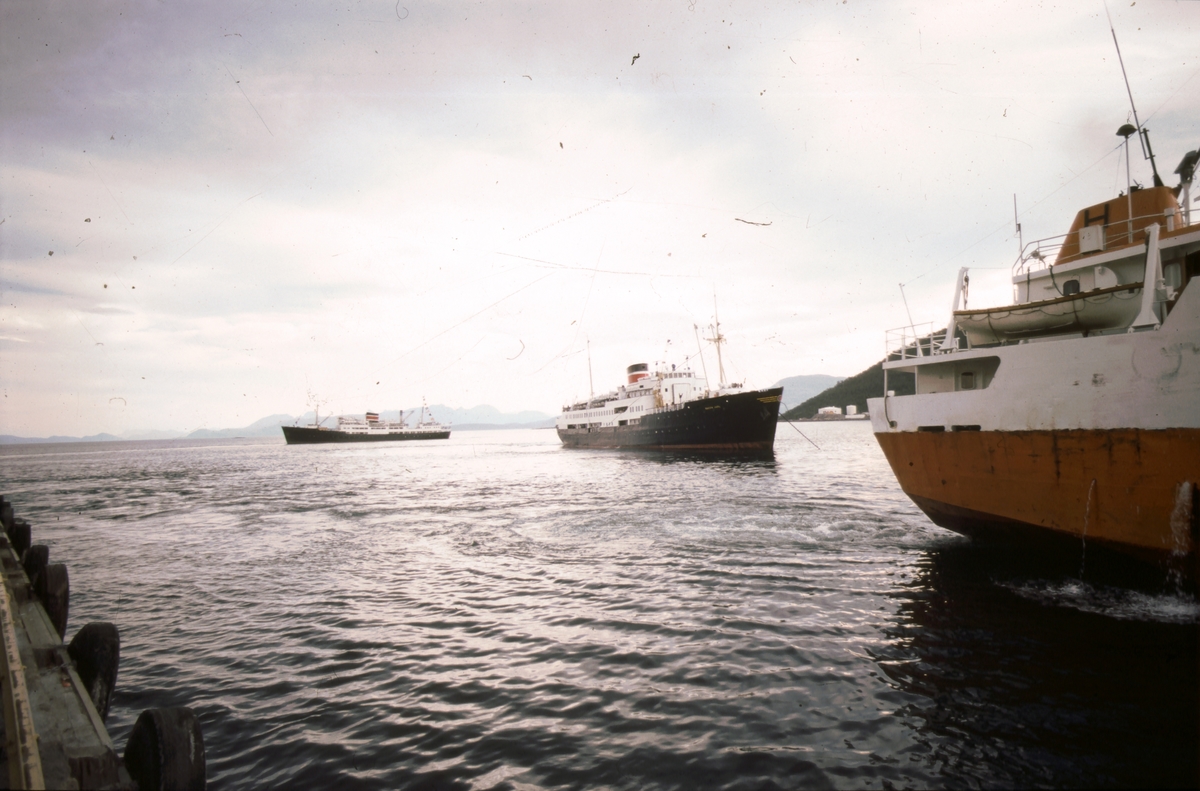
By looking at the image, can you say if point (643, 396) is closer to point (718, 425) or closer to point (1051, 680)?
point (718, 425)

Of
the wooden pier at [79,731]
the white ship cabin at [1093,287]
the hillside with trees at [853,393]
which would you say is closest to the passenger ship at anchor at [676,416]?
the white ship cabin at [1093,287]

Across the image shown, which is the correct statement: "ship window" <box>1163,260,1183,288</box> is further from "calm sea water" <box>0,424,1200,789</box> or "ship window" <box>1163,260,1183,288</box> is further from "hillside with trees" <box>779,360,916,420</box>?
"hillside with trees" <box>779,360,916,420</box>

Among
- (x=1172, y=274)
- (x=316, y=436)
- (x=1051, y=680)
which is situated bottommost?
(x=1051, y=680)

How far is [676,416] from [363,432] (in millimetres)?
102666

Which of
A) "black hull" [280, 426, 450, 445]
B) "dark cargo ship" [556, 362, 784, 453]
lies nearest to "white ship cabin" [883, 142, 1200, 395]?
"dark cargo ship" [556, 362, 784, 453]

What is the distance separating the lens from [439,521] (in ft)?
58.6

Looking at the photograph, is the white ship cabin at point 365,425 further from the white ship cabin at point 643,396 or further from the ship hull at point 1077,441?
the ship hull at point 1077,441

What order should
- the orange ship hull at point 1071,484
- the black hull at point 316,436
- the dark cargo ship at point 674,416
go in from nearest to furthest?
the orange ship hull at point 1071,484 → the dark cargo ship at point 674,416 → the black hull at point 316,436

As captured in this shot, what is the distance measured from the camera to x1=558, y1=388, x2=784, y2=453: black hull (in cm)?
4328

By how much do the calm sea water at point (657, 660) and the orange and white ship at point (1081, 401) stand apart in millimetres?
1199

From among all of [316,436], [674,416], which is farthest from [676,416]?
[316,436]

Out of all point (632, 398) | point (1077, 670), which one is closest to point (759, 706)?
point (1077, 670)

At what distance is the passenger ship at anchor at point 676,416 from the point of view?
43875 mm

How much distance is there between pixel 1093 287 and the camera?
10.0 metres
